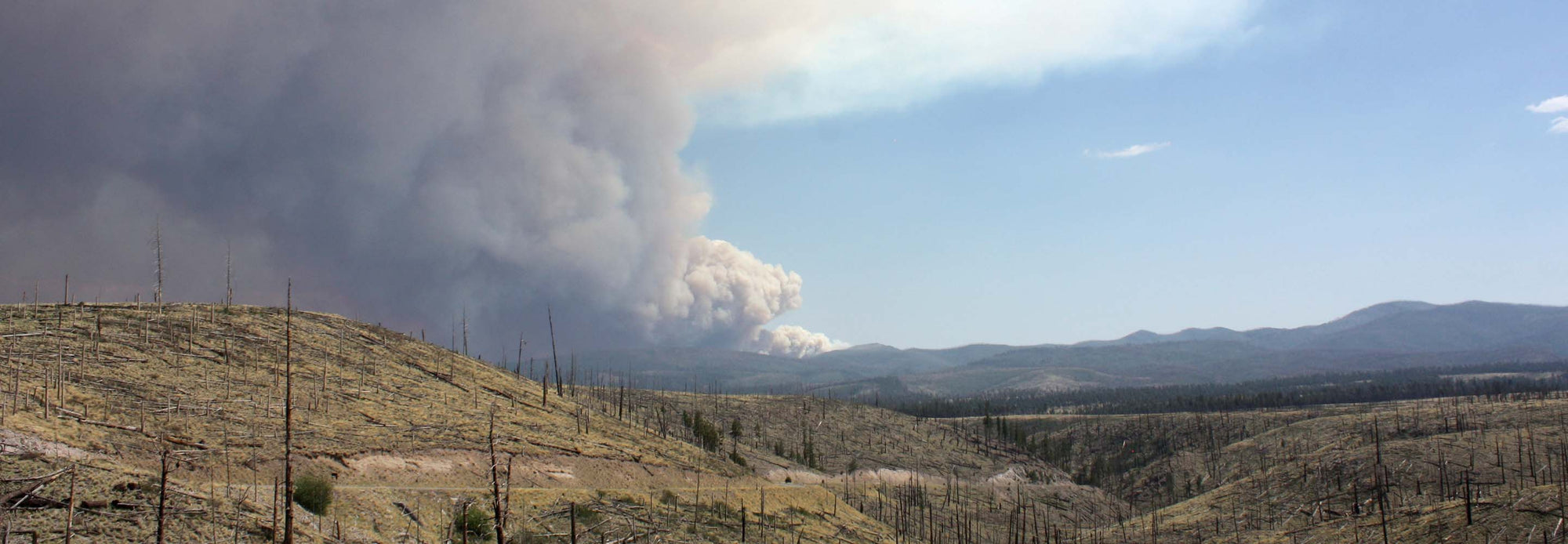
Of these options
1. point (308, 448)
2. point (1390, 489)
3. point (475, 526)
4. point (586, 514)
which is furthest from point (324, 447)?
point (1390, 489)

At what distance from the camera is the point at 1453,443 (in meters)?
158

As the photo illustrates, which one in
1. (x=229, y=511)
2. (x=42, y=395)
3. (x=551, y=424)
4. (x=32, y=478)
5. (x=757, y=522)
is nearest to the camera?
(x=32, y=478)

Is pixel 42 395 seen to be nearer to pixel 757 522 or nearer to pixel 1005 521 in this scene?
pixel 757 522

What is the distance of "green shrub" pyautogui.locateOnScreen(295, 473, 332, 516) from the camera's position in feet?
180

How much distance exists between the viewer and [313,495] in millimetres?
55344

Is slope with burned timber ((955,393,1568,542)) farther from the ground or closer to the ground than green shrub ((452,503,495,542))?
closer to the ground

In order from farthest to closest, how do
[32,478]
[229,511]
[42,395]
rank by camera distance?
[42,395]
[229,511]
[32,478]

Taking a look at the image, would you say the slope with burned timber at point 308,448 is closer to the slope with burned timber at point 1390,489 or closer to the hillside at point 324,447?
the hillside at point 324,447

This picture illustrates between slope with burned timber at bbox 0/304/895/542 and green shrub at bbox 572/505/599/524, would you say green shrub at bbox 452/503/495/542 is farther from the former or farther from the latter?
green shrub at bbox 572/505/599/524

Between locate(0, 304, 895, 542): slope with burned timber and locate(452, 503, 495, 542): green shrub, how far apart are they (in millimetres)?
1454

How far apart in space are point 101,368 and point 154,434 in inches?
706

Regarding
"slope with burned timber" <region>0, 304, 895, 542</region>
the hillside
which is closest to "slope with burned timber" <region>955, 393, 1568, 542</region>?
the hillside

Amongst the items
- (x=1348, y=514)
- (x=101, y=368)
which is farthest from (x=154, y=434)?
(x=1348, y=514)

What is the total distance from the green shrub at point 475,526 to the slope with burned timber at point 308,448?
1454 millimetres
